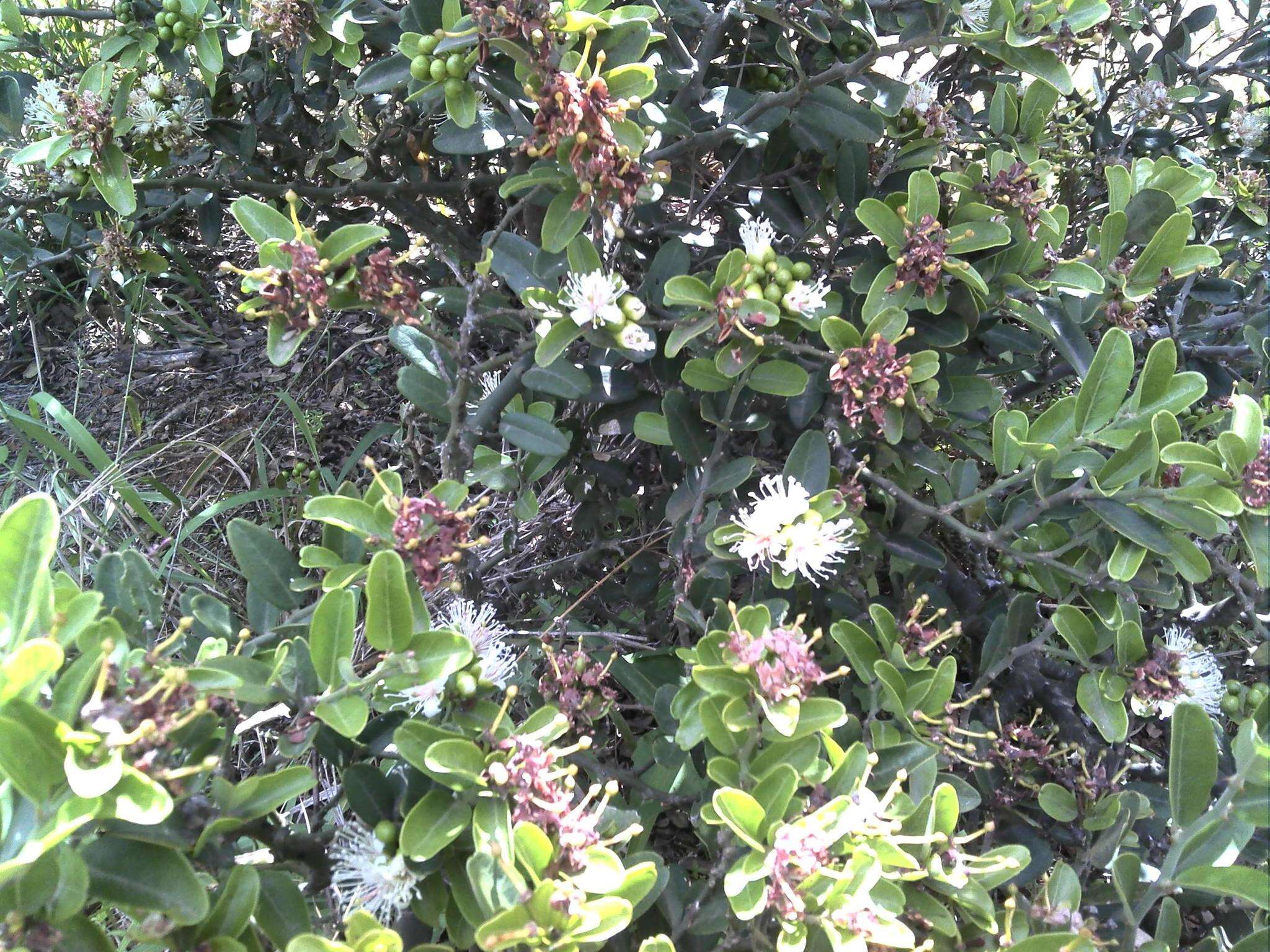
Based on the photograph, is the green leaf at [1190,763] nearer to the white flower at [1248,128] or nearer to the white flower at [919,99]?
the white flower at [919,99]

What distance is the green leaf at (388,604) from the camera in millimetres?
955

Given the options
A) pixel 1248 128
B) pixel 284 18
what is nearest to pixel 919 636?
pixel 284 18

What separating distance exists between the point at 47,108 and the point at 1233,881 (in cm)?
227

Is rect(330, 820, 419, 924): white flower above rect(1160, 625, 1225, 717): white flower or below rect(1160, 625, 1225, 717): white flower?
above

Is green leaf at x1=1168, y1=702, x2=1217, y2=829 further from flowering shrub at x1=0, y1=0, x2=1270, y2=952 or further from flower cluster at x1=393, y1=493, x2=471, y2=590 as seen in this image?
flower cluster at x1=393, y1=493, x2=471, y2=590

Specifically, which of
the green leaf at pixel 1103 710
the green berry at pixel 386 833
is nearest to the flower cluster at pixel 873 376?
the green leaf at pixel 1103 710

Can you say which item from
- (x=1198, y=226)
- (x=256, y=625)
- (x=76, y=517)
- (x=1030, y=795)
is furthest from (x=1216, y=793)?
(x=76, y=517)

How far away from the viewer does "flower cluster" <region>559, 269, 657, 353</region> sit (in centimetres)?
126

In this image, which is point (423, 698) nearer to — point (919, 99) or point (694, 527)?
point (694, 527)

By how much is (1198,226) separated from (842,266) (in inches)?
42.4

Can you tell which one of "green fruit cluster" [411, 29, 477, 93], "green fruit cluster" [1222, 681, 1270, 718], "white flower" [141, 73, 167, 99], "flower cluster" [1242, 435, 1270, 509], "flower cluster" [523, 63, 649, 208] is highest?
"green fruit cluster" [411, 29, 477, 93]

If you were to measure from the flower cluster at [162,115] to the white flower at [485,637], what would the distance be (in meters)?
1.30

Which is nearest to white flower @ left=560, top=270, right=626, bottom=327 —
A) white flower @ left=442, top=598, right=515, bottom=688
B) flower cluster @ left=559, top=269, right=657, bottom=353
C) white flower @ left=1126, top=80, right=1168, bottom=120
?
flower cluster @ left=559, top=269, right=657, bottom=353

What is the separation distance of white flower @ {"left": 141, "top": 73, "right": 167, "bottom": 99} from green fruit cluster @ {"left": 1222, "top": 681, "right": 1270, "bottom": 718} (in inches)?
92.9
